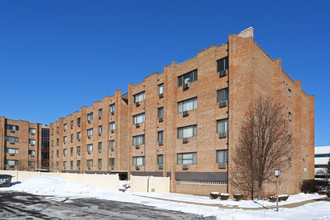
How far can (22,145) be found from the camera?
249 feet

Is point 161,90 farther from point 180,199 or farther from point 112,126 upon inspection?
point 180,199

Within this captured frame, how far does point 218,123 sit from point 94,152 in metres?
30.1

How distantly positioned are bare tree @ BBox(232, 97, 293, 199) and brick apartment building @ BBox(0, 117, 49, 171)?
65427 millimetres

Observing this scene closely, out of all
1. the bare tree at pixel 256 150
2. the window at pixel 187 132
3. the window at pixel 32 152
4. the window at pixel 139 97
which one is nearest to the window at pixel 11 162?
the window at pixel 32 152

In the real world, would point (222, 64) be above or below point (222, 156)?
above

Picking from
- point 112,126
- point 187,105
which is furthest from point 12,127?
point 187,105

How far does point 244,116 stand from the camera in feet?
86.3

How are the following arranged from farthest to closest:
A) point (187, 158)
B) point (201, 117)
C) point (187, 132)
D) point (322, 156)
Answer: point (322, 156)
point (187, 132)
point (187, 158)
point (201, 117)

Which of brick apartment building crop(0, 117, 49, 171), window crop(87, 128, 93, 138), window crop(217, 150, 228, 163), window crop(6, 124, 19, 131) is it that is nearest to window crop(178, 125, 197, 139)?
window crop(217, 150, 228, 163)

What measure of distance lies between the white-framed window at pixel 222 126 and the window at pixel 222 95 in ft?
6.90

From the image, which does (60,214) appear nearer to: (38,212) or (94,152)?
(38,212)

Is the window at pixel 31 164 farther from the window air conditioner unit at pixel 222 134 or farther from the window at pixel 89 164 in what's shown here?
the window air conditioner unit at pixel 222 134

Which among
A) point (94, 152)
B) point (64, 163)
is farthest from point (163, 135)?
point (64, 163)

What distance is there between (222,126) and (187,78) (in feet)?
26.3
